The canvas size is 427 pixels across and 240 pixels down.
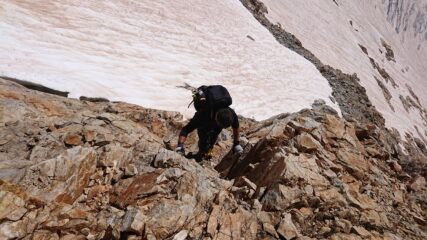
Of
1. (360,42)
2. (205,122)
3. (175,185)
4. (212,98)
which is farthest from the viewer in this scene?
(360,42)

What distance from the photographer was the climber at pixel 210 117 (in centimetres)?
935

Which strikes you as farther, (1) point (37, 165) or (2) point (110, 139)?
(2) point (110, 139)

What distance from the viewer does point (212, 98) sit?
9297 mm

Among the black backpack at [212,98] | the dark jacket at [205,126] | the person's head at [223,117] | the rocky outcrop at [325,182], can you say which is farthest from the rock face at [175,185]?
the black backpack at [212,98]

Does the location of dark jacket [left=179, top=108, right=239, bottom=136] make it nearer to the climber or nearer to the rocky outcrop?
the climber

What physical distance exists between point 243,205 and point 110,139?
3.24 meters

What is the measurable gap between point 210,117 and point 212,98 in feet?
1.98

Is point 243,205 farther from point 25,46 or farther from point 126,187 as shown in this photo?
point 25,46

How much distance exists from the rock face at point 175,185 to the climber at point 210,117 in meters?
0.49

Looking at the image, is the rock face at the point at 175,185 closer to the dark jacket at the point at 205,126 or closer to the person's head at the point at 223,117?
the dark jacket at the point at 205,126

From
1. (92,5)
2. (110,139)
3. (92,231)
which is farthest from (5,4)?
(92,231)

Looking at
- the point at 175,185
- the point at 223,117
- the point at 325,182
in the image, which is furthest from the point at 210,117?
the point at 325,182

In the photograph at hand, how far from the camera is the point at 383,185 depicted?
392 inches

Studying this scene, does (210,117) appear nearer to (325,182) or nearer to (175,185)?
(175,185)
